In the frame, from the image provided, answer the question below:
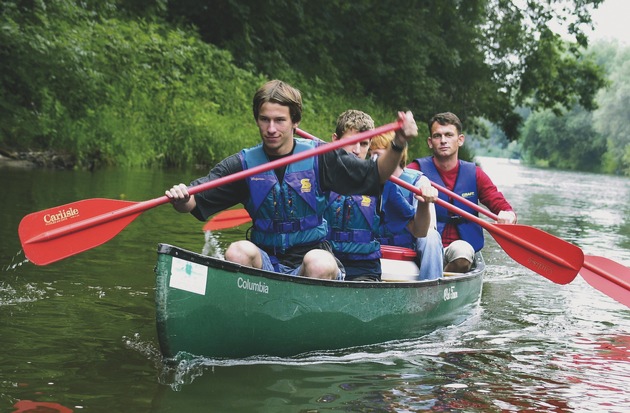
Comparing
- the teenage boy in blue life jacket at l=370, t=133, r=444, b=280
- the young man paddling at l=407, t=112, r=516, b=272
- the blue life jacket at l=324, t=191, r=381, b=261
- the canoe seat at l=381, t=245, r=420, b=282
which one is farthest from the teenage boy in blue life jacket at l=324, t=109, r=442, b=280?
the young man paddling at l=407, t=112, r=516, b=272

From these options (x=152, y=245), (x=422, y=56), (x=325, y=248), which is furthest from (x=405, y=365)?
(x=422, y=56)

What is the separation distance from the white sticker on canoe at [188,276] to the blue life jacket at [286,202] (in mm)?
603

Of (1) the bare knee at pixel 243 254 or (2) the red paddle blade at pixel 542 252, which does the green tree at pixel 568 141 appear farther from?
(1) the bare knee at pixel 243 254

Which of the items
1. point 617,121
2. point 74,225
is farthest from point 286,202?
point 617,121

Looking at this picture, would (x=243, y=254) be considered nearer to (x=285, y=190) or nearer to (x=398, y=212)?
(x=285, y=190)

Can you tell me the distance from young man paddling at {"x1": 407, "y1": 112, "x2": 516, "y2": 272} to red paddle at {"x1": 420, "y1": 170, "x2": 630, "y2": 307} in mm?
295

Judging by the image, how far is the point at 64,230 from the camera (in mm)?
4047

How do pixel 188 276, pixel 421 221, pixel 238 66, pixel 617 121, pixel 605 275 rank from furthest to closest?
pixel 617 121
pixel 238 66
pixel 605 275
pixel 421 221
pixel 188 276

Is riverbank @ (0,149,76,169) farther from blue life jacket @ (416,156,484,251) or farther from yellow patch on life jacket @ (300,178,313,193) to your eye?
yellow patch on life jacket @ (300,178,313,193)

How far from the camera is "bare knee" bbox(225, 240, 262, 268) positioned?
155 inches

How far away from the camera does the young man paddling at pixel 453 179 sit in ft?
19.6

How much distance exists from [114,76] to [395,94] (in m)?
10.3

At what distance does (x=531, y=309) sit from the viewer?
5984 millimetres

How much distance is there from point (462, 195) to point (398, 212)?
113 cm
